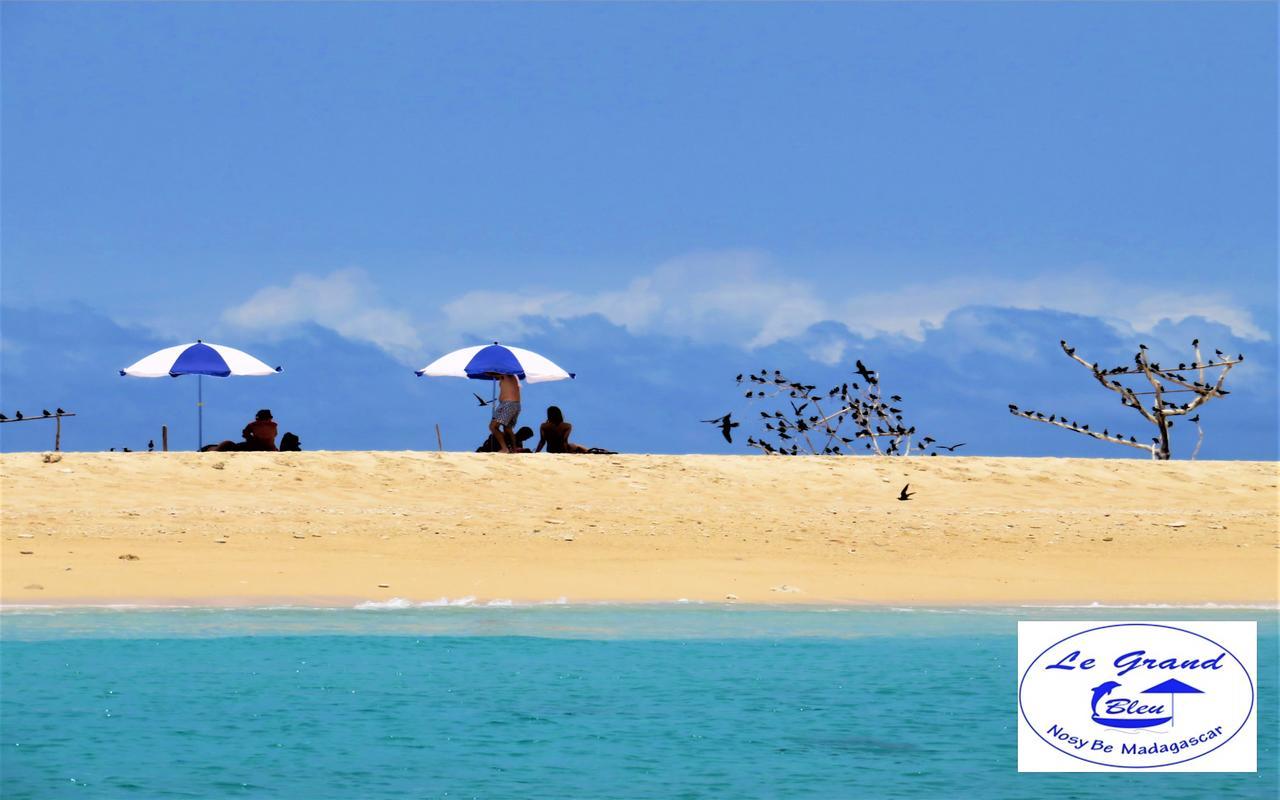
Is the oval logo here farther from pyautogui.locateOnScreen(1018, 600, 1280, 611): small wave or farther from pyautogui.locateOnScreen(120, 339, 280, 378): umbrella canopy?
pyautogui.locateOnScreen(120, 339, 280, 378): umbrella canopy

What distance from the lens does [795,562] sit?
18234 mm

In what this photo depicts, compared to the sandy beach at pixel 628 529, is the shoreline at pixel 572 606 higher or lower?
lower

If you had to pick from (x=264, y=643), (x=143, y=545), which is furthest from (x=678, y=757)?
(x=143, y=545)

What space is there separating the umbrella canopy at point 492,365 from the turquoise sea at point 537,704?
9.06 metres

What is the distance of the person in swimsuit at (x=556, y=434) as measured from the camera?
24359mm

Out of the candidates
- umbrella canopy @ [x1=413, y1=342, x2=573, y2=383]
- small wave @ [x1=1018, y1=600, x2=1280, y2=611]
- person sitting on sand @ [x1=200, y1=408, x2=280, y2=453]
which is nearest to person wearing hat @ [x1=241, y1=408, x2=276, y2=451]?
person sitting on sand @ [x1=200, y1=408, x2=280, y2=453]

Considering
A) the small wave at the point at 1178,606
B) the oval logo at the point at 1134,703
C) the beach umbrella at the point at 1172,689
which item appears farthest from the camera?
the small wave at the point at 1178,606

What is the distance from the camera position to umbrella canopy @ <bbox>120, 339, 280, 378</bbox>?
24.1 metres

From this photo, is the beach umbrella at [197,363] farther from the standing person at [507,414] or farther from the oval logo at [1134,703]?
the oval logo at [1134,703]

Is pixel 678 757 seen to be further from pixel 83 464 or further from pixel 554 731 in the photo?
pixel 83 464

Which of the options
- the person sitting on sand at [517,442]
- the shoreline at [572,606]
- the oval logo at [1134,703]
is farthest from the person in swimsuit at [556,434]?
the oval logo at [1134,703]

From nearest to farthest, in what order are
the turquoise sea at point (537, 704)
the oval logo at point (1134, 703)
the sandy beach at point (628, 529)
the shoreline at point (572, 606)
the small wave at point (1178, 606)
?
the turquoise sea at point (537, 704)
the oval logo at point (1134, 703)
the shoreline at point (572, 606)
the small wave at point (1178, 606)
the sandy beach at point (628, 529)

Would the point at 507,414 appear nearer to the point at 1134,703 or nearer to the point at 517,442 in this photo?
the point at 517,442

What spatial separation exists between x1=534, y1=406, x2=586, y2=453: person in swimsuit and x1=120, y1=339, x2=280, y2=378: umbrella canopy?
432cm
